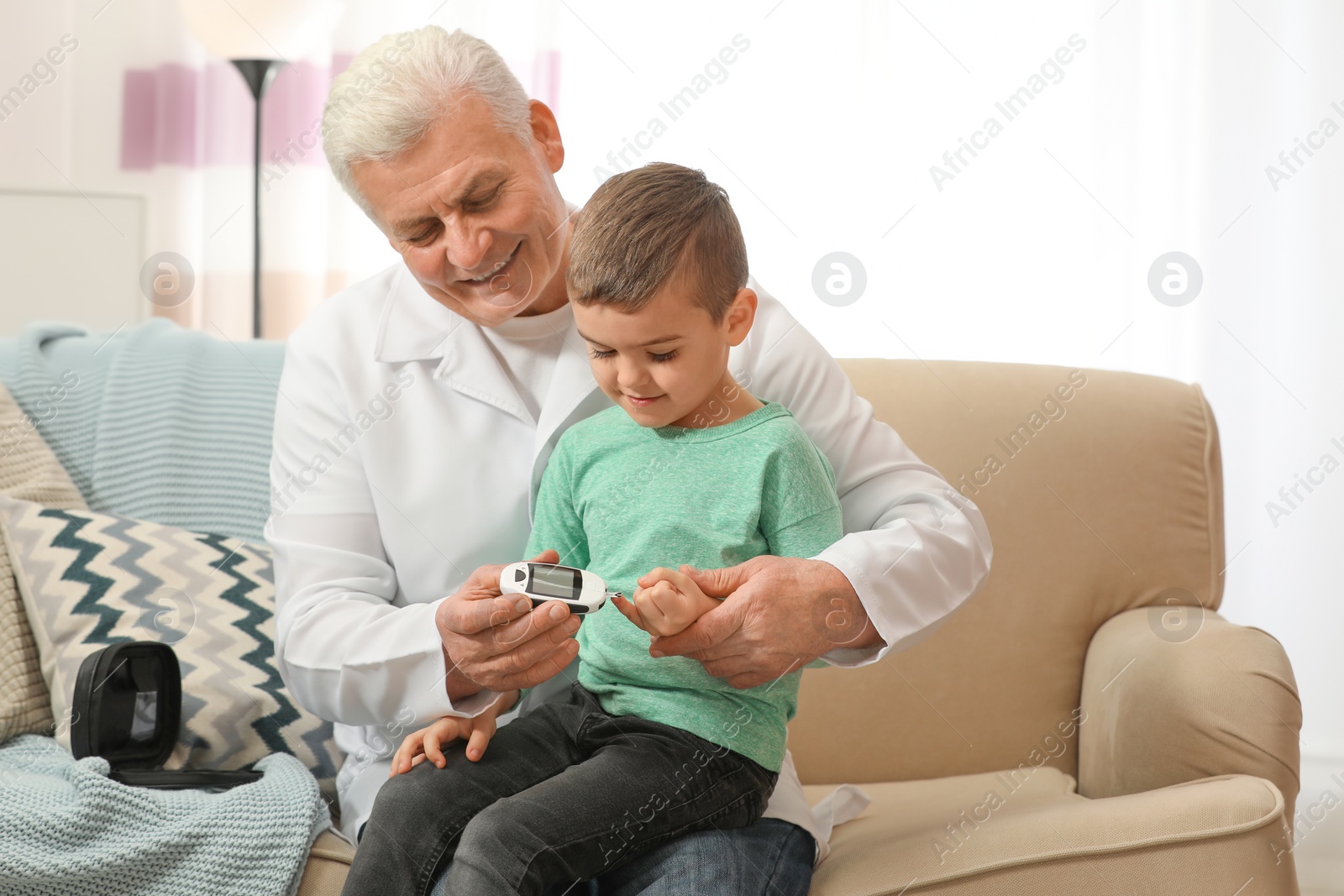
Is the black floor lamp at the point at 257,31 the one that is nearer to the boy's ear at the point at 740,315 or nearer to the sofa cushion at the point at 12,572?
the sofa cushion at the point at 12,572

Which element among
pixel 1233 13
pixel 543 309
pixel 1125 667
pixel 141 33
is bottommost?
pixel 1125 667

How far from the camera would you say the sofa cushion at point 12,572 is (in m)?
1.41

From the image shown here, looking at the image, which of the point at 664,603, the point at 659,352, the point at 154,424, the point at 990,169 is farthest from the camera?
the point at 990,169

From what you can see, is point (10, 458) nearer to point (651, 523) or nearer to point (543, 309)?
point (543, 309)

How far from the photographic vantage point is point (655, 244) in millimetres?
1055

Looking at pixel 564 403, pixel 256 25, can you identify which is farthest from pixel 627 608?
pixel 256 25

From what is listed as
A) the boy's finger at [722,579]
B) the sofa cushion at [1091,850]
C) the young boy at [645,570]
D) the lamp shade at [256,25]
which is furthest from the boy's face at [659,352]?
the lamp shade at [256,25]

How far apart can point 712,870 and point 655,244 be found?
22.6 inches

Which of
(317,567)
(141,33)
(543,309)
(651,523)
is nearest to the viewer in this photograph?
(651,523)

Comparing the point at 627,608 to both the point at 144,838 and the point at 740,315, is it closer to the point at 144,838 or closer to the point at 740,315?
the point at 740,315

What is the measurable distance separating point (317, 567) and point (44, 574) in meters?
0.45

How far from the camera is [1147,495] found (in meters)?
1.75

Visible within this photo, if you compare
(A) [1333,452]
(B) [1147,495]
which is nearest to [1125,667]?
(B) [1147,495]

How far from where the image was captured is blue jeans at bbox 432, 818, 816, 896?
102cm
